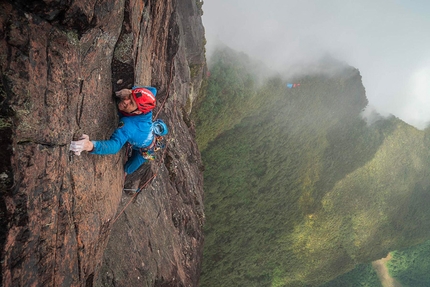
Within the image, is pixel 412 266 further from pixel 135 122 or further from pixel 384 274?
pixel 135 122

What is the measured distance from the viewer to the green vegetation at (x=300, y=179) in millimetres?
28062

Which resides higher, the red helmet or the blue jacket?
the red helmet

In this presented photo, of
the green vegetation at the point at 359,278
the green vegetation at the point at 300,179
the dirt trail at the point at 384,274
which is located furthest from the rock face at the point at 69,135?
the dirt trail at the point at 384,274

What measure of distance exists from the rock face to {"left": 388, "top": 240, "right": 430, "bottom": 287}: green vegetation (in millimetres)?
41496

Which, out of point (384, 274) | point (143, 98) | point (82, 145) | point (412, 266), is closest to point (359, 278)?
point (384, 274)

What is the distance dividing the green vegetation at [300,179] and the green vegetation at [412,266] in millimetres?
3335

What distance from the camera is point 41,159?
4.37 m

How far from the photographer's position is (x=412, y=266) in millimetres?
43031

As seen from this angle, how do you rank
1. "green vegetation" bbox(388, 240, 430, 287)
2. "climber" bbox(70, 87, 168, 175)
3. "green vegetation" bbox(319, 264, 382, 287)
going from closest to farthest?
"climber" bbox(70, 87, 168, 175) < "green vegetation" bbox(319, 264, 382, 287) < "green vegetation" bbox(388, 240, 430, 287)

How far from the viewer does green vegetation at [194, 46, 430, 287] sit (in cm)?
2806

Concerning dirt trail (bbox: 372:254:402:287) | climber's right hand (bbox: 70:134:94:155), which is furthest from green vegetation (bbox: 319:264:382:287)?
climber's right hand (bbox: 70:134:94:155)

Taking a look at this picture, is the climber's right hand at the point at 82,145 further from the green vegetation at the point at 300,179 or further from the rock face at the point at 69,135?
the green vegetation at the point at 300,179

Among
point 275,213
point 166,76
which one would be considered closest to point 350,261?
point 275,213

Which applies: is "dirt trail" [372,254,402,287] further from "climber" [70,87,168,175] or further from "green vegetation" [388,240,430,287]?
"climber" [70,87,168,175]
